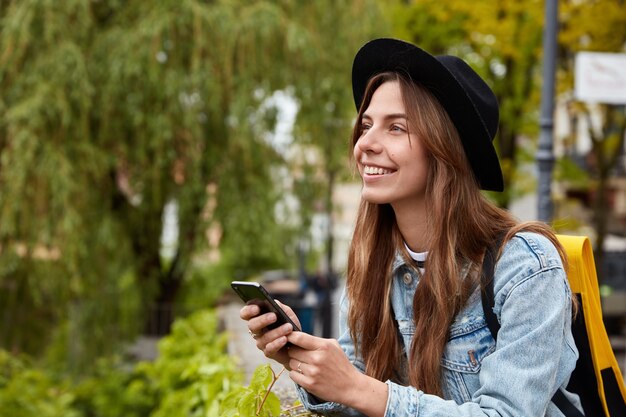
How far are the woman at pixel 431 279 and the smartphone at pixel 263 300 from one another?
1.1 inches

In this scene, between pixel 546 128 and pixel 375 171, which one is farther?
pixel 546 128

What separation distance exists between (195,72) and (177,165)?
4.00ft

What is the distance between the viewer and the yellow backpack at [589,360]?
208cm

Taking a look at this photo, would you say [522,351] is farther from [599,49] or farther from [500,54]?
[500,54]

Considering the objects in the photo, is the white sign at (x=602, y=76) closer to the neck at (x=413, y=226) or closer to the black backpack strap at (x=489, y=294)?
the neck at (x=413, y=226)

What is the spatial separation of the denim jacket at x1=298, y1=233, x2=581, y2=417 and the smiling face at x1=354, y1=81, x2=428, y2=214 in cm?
30

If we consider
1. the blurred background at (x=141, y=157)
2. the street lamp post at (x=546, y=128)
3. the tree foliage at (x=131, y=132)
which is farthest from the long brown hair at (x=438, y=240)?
the tree foliage at (x=131, y=132)

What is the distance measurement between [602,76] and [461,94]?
18.4 ft

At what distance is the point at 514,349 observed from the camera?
190 cm

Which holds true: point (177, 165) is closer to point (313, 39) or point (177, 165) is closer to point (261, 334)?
point (313, 39)

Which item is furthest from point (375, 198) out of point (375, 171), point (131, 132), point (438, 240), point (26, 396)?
point (131, 132)

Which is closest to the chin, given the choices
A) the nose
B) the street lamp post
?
the nose

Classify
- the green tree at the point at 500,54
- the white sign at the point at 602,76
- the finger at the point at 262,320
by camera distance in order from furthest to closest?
the green tree at the point at 500,54 → the white sign at the point at 602,76 → the finger at the point at 262,320

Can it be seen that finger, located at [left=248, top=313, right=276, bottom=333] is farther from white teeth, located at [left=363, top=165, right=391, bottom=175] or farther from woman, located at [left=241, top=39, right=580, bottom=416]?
white teeth, located at [left=363, top=165, right=391, bottom=175]
